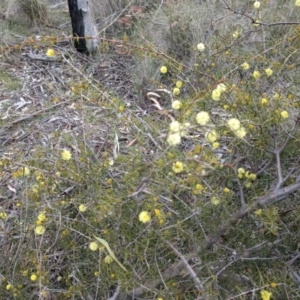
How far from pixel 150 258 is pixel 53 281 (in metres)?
0.49

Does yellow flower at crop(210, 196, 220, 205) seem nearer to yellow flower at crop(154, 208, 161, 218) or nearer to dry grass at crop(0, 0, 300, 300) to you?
dry grass at crop(0, 0, 300, 300)

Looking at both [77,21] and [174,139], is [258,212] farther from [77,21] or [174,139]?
[77,21]

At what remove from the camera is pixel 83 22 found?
324 cm

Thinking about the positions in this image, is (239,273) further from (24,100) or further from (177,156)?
(24,100)

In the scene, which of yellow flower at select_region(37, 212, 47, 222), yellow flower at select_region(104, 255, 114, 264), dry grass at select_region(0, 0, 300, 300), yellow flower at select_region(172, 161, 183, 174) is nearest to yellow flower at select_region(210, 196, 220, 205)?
dry grass at select_region(0, 0, 300, 300)

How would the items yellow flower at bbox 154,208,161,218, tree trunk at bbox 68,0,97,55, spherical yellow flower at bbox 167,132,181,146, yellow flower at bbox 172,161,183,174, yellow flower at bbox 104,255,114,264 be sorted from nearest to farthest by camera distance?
1. spherical yellow flower at bbox 167,132,181,146
2. yellow flower at bbox 172,161,183,174
3. yellow flower at bbox 154,208,161,218
4. yellow flower at bbox 104,255,114,264
5. tree trunk at bbox 68,0,97,55

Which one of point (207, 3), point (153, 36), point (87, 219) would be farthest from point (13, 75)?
point (87, 219)

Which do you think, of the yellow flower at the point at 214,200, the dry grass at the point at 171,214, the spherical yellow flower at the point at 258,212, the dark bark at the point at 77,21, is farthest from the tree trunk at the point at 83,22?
the spherical yellow flower at the point at 258,212

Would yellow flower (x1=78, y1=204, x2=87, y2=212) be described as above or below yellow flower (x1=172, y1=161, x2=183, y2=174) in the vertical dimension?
below

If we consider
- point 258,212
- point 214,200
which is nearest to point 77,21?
point 214,200

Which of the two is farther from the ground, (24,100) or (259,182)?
(259,182)

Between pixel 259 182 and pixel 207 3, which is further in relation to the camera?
pixel 207 3

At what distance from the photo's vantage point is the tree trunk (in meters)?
3.19

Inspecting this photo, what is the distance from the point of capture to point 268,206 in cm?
149
